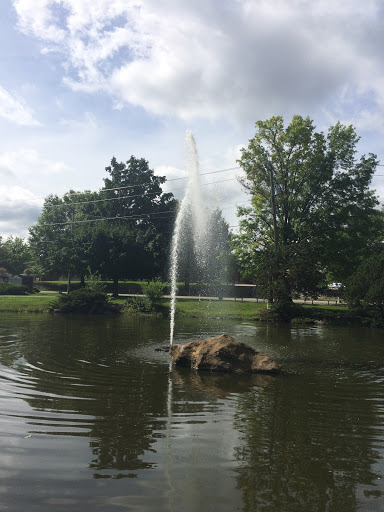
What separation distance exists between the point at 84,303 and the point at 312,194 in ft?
74.7

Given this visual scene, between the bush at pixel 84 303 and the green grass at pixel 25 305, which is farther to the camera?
the green grass at pixel 25 305

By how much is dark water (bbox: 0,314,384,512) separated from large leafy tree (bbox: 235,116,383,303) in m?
25.5

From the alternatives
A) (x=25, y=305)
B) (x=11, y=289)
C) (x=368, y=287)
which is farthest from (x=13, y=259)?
(x=368, y=287)

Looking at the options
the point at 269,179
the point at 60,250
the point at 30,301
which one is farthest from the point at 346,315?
the point at 60,250

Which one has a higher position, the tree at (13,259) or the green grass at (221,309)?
the tree at (13,259)

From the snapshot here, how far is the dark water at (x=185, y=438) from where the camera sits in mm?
4664

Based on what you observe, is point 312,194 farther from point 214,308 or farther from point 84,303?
point 84,303

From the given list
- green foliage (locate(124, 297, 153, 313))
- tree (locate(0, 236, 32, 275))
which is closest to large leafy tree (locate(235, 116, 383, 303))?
green foliage (locate(124, 297, 153, 313))

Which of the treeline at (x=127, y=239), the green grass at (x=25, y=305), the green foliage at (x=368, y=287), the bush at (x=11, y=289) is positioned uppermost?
the treeline at (x=127, y=239)

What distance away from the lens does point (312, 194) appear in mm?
38531

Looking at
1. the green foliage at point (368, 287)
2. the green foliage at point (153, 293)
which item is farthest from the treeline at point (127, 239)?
the green foliage at point (368, 287)

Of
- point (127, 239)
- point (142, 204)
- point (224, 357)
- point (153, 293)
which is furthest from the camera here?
point (142, 204)

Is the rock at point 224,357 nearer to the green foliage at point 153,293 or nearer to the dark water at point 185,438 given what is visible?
the dark water at point 185,438

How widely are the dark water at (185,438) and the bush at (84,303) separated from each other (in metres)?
24.9
